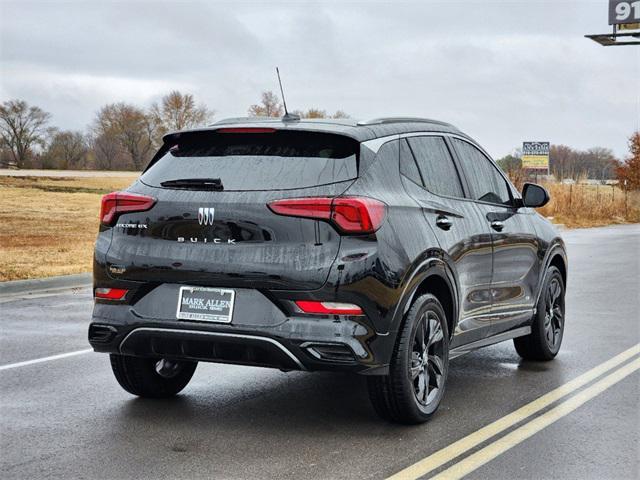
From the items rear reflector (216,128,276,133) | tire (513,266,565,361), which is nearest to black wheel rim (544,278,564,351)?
tire (513,266,565,361)

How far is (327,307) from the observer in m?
5.34

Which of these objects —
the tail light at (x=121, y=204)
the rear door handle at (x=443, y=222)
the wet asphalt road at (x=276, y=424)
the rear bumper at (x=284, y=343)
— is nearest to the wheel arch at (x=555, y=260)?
the wet asphalt road at (x=276, y=424)

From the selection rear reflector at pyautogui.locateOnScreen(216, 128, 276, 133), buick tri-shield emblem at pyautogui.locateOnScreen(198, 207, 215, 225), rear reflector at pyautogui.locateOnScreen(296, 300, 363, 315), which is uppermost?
rear reflector at pyautogui.locateOnScreen(216, 128, 276, 133)

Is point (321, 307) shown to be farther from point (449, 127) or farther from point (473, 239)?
point (449, 127)

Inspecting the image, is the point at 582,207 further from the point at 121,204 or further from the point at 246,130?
the point at 121,204

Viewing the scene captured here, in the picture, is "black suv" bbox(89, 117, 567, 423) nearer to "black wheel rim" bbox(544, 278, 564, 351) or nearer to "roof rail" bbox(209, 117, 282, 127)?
"roof rail" bbox(209, 117, 282, 127)

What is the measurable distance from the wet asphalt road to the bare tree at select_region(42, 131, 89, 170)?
1657 inches

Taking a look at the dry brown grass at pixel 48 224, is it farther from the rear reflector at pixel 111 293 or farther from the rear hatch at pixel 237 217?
the rear hatch at pixel 237 217

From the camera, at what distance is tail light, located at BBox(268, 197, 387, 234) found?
538cm

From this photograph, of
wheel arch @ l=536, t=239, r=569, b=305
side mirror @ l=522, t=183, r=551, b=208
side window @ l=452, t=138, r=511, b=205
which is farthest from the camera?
wheel arch @ l=536, t=239, r=569, b=305

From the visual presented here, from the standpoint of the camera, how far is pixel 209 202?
5594mm

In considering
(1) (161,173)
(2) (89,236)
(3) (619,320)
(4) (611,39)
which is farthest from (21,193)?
(1) (161,173)

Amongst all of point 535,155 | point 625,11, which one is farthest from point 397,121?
point 625,11

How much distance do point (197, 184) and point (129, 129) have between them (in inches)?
1997
